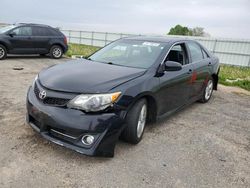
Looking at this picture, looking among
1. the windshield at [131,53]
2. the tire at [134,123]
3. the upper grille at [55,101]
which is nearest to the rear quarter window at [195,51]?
the windshield at [131,53]

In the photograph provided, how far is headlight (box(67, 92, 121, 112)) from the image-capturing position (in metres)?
2.89

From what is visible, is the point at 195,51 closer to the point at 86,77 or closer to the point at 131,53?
the point at 131,53

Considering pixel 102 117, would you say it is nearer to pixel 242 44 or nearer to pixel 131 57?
pixel 131 57

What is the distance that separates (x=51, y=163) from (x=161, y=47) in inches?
97.5

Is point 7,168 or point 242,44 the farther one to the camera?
point 242,44

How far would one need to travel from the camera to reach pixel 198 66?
5020 mm

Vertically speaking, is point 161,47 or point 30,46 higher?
point 161,47

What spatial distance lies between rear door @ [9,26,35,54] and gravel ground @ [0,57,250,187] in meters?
6.76

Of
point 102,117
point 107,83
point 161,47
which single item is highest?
point 161,47

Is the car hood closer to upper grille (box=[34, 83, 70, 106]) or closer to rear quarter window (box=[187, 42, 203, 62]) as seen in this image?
upper grille (box=[34, 83, 70, 106])

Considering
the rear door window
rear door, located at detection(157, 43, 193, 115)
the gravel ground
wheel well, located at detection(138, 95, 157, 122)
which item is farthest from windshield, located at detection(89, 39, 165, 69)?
the rear door window

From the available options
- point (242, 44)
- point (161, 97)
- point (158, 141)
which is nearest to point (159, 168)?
point (158, 141)

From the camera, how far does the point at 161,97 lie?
3820mm

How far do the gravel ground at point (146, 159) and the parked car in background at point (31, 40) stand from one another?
21.9ft
